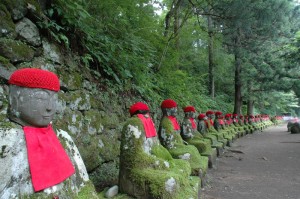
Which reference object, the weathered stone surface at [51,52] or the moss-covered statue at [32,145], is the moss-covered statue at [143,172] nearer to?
the moss-covered statue at [32,145]

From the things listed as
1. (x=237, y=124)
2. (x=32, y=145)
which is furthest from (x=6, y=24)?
(x=237, y=124)

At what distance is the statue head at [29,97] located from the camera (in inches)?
80.7

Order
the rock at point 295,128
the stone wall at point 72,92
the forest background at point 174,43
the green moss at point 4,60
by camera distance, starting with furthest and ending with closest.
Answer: the rock at point 295,128, the forest background at point 174,43, the stone wall at point 72,92, the green moss at point 4,60

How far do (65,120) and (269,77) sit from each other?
52.3ft

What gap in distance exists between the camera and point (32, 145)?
2.04 m

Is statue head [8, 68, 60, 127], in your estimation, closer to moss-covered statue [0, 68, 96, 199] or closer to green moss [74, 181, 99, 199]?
moss-covered statue [0, 68, 96, 199]

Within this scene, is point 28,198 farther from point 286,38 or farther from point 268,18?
point 286,38

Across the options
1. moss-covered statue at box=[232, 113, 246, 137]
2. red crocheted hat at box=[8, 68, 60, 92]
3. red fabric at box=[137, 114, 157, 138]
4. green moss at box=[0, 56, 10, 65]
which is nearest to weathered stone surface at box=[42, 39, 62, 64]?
green moss at box=[0, 56, 10, 65]

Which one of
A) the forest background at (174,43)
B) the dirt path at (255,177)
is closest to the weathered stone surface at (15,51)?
the forest background at (174,43)

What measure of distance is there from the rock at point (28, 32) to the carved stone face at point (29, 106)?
6.03 feet

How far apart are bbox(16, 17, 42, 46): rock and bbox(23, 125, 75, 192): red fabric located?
1.93 m

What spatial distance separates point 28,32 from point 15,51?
45 cm

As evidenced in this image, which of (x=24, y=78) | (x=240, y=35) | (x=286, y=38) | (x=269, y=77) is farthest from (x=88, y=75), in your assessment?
(x=286, y=38)

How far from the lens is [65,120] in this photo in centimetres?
→ 395
